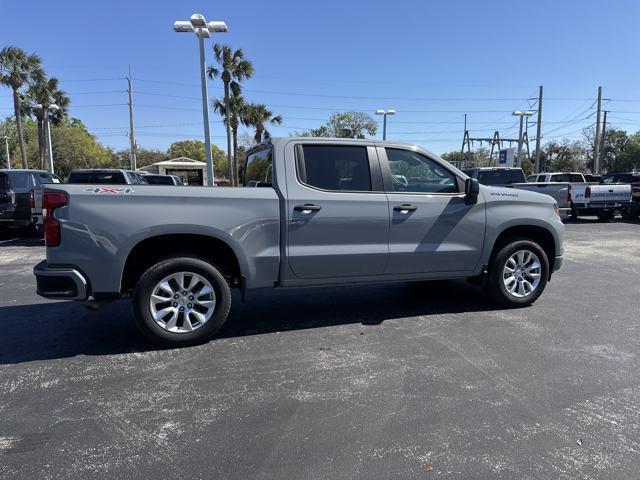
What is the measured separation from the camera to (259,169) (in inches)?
209

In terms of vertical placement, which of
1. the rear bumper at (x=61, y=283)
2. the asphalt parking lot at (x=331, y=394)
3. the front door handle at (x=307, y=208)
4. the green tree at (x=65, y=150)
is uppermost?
the green tree at (x=65, y=150)

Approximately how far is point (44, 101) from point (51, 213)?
35.9 meters

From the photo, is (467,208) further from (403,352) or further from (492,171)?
(492,171)

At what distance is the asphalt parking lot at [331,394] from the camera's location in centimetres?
277

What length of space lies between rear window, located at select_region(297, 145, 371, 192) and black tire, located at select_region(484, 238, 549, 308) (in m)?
1.88

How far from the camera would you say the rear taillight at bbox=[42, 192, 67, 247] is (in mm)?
4052

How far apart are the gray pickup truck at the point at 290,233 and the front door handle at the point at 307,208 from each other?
0.01m

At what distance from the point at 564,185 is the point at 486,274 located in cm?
1344

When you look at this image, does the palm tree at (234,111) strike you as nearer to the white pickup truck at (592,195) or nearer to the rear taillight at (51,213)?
the white pickup truck at (592,195)

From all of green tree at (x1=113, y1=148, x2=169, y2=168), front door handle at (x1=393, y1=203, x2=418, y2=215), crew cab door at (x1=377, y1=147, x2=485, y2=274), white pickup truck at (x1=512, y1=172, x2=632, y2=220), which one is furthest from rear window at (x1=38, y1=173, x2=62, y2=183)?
green tree at (x1=113, y1=148, x2=169, y2=168)

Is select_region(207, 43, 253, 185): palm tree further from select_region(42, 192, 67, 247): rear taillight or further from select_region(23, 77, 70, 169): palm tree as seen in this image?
select_region(42, 192, 67, 247): rear taillight

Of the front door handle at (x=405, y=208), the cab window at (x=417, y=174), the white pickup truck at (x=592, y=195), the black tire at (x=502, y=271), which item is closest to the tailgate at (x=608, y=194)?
the white pickup truck at (x=592, y=195)

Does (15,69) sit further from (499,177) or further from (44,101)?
(499,177)

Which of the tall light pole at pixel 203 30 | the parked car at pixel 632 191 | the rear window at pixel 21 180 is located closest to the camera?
the rear window at pixel 21 180
